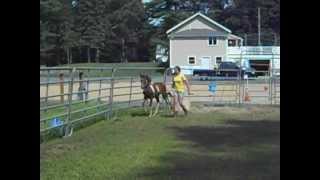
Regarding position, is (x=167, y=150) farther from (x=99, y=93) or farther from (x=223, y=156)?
(x=99, y=93)

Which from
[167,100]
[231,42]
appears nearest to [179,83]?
[167,100]

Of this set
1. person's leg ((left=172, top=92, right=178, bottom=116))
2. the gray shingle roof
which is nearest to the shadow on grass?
person's leg ((left=172, top=92, right=178, bottom=116))

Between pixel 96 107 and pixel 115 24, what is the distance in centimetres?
3898

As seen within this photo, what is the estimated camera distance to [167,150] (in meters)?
8.80

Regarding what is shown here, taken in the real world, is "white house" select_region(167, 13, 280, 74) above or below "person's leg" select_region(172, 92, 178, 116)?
above

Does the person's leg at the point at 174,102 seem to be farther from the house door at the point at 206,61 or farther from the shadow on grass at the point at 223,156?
the house door at the point at 206,61

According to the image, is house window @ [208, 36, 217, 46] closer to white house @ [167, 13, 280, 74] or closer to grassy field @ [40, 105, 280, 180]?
white house @ [167, 13, 280, 74]

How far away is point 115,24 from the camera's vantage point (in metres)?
52.5

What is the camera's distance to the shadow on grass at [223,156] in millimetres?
6637

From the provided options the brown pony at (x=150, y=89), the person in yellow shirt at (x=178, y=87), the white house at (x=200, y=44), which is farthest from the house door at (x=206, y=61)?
the person in yellow shirt at (x=178, y=87)

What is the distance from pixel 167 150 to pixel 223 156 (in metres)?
0.98

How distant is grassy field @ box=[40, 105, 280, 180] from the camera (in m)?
6.75
